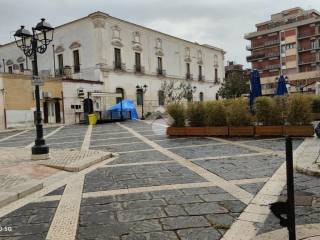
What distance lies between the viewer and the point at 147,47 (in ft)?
136

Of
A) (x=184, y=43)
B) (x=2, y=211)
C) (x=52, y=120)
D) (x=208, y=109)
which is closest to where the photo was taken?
(x=2, y=211)

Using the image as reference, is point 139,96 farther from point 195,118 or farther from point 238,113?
point 238,113

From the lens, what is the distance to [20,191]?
6004mm

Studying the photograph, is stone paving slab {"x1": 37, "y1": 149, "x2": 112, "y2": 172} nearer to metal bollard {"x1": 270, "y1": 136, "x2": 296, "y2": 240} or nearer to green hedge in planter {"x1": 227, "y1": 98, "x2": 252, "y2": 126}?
green hedge in planter {"x1": 227, "y1": 98, "x2": 252, "y2": 126}

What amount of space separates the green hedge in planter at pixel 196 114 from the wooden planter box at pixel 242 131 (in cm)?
138

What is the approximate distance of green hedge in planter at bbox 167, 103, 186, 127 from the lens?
1491 cm

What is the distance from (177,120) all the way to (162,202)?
389 inches

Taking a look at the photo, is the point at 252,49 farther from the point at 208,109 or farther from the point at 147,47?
the point at 208,109

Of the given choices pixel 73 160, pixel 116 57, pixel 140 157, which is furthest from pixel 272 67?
pixel 73 160

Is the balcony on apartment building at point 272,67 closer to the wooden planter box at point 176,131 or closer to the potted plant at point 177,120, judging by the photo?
the potted plant at point 177,120

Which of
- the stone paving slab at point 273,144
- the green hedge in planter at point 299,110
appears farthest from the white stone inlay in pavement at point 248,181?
the green hedge in planter at point 299,110

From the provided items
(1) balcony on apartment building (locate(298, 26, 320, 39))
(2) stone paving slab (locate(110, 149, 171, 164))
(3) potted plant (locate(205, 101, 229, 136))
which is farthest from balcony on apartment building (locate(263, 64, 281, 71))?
(2) stone paving slab (locate(110, 149, 171, 164))

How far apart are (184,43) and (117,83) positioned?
1381cm

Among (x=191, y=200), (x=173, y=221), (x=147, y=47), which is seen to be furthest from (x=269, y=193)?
(x=147, y=47)
